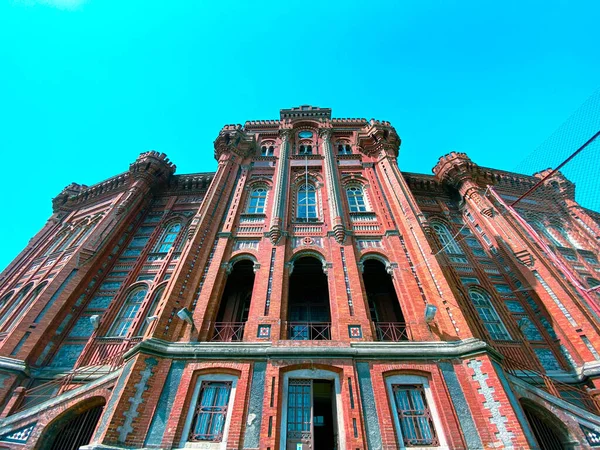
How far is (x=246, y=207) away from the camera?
1556 cm

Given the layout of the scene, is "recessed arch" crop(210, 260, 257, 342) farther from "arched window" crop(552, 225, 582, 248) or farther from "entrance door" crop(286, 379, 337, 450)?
"arched window" crop(552, 225, 582, 248)

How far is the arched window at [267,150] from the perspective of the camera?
65.0 ft

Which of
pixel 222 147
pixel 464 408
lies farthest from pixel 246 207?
pixel 464 408

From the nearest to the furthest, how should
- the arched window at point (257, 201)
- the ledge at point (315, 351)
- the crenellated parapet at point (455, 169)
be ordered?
the ledge at point (315, 351) < the arched window at point (257, 201) < the crenellated parapet at point (455, 169)

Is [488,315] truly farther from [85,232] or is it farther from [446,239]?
[85,232]

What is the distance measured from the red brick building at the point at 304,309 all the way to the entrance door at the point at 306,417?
0.17ft

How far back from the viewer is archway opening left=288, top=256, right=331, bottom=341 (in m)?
13.5

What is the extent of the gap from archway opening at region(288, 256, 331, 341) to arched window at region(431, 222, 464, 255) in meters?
7.04

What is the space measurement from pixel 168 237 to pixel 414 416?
14.8 m

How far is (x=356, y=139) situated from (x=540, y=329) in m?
14.2

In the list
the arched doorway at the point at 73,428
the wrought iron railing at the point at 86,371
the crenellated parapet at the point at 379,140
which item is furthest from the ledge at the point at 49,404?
the crenellated parapet at the point at 379,140

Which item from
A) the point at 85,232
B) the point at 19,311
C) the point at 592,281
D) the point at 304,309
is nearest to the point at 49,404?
the point at 19,311

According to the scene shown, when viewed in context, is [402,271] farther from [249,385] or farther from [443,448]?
[249,385]

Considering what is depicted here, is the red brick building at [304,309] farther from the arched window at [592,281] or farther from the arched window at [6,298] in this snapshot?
the arched window at [6,298]
